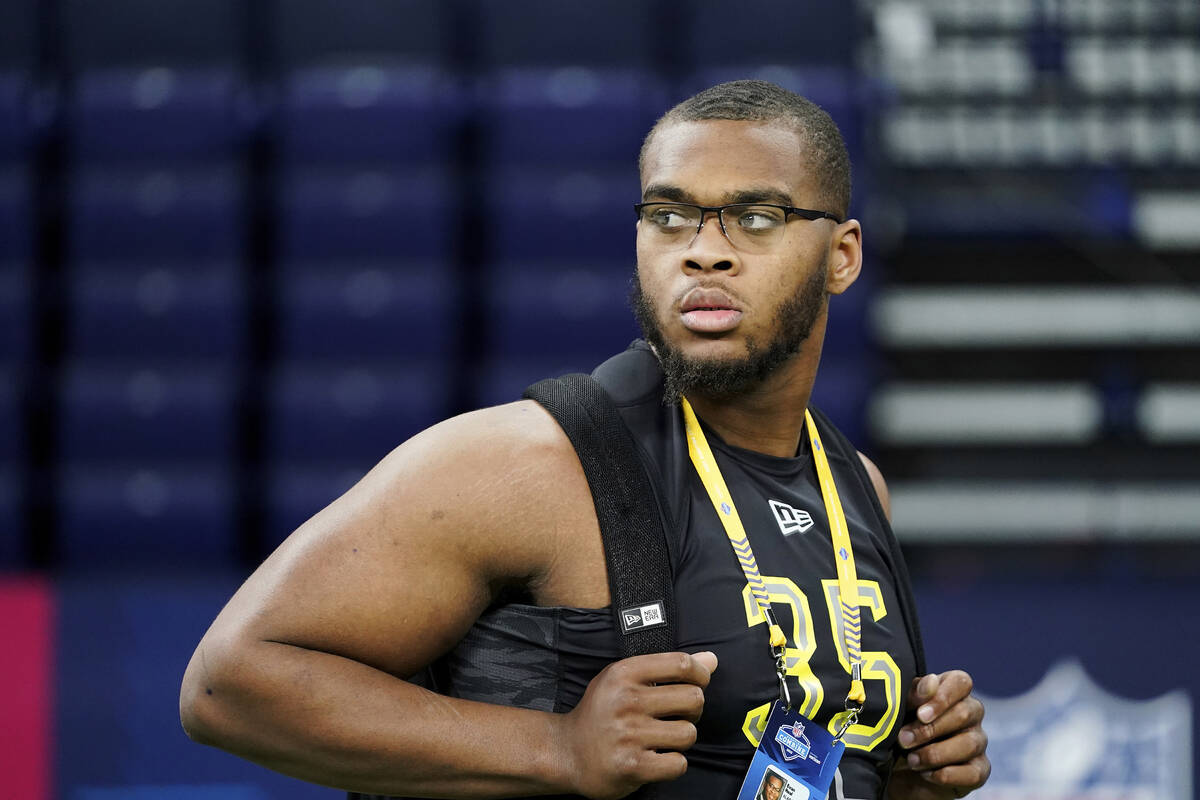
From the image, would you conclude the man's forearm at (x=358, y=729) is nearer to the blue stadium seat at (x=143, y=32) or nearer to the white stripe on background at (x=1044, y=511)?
the white stripe on background at (x=1044, y=511)

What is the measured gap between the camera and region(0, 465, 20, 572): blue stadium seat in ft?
14.3

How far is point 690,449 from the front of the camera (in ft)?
5.25

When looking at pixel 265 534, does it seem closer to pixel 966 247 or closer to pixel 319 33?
pixel 319 33

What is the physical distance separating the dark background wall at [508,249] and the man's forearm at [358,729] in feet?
10.4

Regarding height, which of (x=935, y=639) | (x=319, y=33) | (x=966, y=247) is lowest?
(x=935, y=639)

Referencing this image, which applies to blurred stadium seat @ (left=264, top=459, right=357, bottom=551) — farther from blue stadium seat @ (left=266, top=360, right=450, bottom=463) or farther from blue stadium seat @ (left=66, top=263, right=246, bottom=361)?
blue stadium seat @ (left=66, top=263, right=246, bottom=361)

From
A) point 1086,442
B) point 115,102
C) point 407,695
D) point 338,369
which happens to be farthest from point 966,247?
point 407,695

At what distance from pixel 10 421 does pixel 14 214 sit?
69 centimetres

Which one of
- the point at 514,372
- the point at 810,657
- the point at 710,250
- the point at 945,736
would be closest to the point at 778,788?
the point at 810,657

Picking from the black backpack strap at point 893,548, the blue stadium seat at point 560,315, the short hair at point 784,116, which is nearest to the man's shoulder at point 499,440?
the short hair at point 784,116

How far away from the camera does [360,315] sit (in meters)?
4.71

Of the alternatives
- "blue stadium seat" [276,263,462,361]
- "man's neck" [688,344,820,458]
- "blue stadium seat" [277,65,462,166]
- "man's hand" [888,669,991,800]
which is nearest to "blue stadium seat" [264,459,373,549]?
"blue stadium seat" [276,263,462,361]

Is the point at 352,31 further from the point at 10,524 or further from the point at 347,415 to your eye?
the point at 10,524

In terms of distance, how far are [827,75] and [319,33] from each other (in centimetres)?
173
